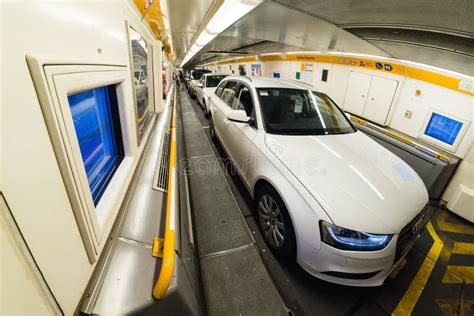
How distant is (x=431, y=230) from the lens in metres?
2.60

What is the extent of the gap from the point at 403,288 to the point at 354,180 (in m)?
1.20

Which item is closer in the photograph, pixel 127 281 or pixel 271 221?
pixel 127 281

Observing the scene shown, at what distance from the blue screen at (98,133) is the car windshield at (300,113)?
159 cm

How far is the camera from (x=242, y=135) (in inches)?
101

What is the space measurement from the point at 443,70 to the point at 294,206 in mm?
5013

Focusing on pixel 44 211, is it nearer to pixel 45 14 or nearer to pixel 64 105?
pixel 64 105

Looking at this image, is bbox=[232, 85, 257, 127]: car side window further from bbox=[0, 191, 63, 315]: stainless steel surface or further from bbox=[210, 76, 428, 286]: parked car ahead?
bbox=[0, 191, 63, 315]: stainless steel surface

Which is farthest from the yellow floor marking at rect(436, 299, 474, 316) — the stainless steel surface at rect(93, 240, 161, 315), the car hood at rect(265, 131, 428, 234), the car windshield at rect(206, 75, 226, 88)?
the car windshield at rect(206, 75, 226, 88)

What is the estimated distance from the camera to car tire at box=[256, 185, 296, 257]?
1703mm

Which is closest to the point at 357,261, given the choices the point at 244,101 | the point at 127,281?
the point at 127,281

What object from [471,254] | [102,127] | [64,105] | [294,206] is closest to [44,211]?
[64,105]

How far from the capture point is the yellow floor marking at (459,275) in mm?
1908

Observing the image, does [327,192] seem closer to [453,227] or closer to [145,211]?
[145,211]

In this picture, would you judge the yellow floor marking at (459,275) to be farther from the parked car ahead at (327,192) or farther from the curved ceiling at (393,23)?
the curved ceiling at (393,23)
